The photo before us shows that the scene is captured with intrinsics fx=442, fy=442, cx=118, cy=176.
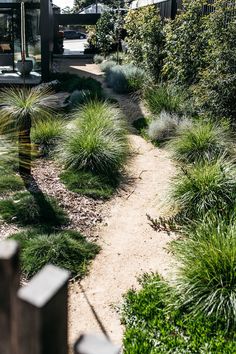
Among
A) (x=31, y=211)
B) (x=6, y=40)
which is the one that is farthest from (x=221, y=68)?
(x=6, y=40)

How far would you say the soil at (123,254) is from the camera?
3.73 m

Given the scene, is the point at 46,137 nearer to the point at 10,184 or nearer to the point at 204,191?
the point at 10,184

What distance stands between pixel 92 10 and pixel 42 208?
29.0 meters

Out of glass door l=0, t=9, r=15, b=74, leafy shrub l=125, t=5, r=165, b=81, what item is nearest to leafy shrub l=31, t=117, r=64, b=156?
leafy shrub l=125, t=5, r=165, b=81

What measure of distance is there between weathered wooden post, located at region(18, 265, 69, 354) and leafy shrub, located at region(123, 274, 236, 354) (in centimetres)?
248

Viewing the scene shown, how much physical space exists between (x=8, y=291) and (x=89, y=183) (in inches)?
223

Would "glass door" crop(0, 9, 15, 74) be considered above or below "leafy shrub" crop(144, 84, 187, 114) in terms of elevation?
above

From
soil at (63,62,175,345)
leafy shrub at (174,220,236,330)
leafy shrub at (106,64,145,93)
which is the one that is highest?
leafy shrub at (106,64,145,93)

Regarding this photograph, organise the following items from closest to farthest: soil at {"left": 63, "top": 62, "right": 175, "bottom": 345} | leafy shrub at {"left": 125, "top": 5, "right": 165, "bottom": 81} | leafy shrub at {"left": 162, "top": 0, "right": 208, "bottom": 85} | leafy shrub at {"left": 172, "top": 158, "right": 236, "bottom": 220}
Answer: soil at {"left": 63, "top": 62, "right": 175, "bottom": 345}, leafy shrub at {"left": 172, "top": 158, "right": 236, "bottom": 220}, leafy shrub at {"left": 162, "top": 0, "right": 208, "bottom": 85}, leafy shrub at {"left": 125, "top": 5, "right": 165, "bottom": 81}

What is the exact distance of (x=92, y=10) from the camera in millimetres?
31812

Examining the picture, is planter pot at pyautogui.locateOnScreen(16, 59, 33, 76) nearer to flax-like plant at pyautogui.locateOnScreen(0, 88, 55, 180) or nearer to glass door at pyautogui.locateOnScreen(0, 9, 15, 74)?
glass door at pyautogui.locateOnScreen(0, 9, 15, 74)

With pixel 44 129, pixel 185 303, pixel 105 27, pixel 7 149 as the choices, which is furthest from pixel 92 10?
pixel 185 303

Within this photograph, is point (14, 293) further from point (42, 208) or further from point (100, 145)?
point (100, 145)

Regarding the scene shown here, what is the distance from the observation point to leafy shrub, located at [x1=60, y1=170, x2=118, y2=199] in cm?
629
